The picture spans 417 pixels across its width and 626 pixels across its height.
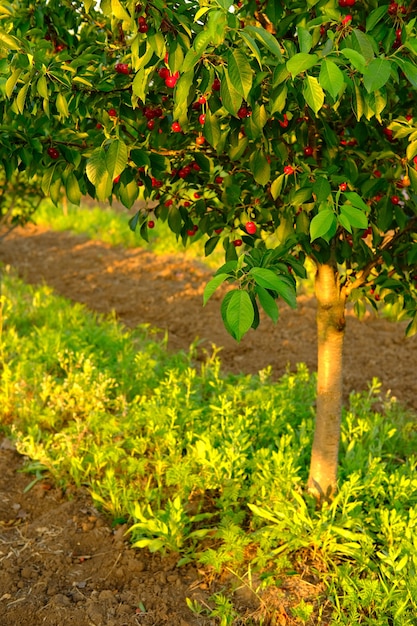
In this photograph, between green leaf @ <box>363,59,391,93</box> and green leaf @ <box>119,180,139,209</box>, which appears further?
green leaf @ <box>119,180,139,209</box>

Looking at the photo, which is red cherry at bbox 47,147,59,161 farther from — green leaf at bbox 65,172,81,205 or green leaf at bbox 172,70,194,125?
green leaf at bbox 172,70,194,125

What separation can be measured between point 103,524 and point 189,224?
1.57 meters

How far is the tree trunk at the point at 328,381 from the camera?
2.84 meters

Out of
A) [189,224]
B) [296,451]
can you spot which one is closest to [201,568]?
[296,451]

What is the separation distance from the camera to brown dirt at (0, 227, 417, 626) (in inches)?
104

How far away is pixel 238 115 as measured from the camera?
1.98 meters

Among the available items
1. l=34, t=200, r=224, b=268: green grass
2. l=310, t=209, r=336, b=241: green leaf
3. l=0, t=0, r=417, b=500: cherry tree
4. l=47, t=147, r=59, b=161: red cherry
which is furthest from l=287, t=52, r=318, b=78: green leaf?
l=34, t=200, r=224, b=268: green grass

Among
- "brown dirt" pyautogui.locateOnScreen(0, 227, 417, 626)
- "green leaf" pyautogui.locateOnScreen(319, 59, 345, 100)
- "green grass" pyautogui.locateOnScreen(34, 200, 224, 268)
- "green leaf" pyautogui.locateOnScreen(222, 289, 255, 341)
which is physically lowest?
"brown dirt" pyautogui.locateOnScreen(0, 227, 417, 626)

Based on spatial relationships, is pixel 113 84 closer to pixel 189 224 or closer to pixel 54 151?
pixel 54 151

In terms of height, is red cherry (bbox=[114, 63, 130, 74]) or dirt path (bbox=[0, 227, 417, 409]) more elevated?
red cherry (bbox=[114, 63, 130, 74])

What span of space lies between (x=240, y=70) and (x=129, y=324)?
4967 mm

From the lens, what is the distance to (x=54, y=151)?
222 centimetres

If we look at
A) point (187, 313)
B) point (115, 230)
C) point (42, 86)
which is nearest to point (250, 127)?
point (42, 86)

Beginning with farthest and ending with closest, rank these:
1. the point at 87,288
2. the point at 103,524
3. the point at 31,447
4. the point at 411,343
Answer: the point at 87,288 → the point at 411,343 → the point at 31,447 → the point at 103,524
